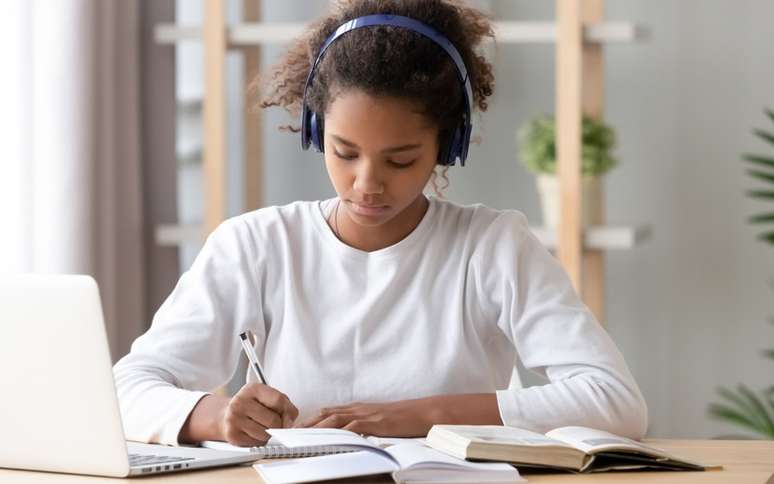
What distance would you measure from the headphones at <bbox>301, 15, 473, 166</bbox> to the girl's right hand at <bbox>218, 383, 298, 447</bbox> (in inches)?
16.9

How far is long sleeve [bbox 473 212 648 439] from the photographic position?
4.90ft

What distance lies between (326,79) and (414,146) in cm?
16

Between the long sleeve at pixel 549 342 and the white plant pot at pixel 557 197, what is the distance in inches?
45.8

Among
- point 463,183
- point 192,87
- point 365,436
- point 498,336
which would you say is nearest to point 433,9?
point 498,336

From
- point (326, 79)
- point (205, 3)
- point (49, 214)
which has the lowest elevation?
point (49, 214)

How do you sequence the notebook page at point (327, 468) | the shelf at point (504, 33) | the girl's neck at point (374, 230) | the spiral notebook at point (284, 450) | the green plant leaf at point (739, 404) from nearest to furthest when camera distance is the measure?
1. the notebook page at point (327, 468)
2. the spiral notebook at point (284, 450)
3. the girl's neck at point (374, 230)
4. the shelf at point (504, 33)
5. the green plant leaf at point (739, 404)

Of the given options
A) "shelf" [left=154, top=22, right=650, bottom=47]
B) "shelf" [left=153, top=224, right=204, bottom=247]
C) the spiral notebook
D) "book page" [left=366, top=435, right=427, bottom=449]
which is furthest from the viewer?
"shelf" [left=153, top=224, right=204, bottom=247]

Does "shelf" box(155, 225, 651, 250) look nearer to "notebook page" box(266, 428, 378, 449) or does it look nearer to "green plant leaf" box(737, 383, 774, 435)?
"green plant leaf" box(737, 383, 774, 435)

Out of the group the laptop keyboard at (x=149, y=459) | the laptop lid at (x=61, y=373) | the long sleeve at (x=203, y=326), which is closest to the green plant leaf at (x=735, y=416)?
the long sleeve at (x=203, y=326)

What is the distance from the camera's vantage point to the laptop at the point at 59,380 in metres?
1.17

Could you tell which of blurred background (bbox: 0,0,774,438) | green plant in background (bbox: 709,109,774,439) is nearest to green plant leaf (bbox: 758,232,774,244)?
green plant in background (bbox: 709,109,774,439)

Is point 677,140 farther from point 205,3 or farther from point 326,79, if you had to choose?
point 326,79

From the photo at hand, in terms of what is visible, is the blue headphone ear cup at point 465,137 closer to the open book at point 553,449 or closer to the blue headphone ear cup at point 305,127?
the blue headphone ear cup at point 305,127

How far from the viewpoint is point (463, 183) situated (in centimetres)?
330
